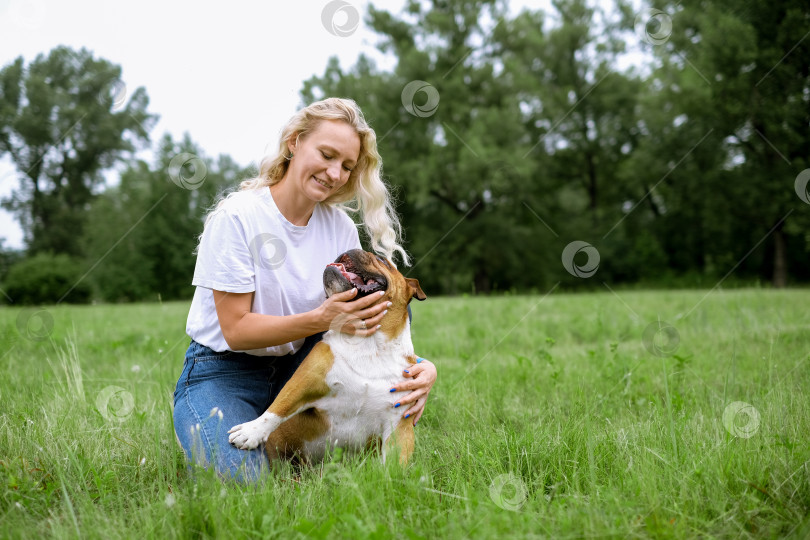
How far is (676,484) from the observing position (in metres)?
2.24

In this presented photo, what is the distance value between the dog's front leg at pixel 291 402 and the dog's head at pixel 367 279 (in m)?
0.37

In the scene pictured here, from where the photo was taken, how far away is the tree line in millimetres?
19391

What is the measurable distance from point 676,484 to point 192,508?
1888 millimetres

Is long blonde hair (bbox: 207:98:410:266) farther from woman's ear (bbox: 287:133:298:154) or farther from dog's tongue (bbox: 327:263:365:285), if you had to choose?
dog's tongue (bbox: 327:263:365:285)

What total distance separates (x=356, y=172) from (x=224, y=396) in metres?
1.54

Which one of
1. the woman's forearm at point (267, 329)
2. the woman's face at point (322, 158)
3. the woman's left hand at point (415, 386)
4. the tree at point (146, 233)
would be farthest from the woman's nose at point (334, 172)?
the tree at point (146, 233)

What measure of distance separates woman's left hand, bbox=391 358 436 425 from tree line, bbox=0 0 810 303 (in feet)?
52.1

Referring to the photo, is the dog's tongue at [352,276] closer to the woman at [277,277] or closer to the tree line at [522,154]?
the woman at [277,277]

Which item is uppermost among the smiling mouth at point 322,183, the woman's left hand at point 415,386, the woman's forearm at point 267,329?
the smiling mouth at point 322,183

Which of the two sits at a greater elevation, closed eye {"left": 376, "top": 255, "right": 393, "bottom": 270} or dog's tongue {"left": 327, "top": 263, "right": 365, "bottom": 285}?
closed eye {"left": 376, "top": 255, "right": 393, "bottom": 270}

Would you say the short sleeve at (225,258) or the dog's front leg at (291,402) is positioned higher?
the short sleeve at (225,258)

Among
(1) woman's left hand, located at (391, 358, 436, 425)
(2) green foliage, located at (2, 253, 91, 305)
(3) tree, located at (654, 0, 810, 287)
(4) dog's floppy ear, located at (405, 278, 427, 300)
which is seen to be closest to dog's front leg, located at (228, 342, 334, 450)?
(1) woman's left hand, located at (391, 358, 436, 425)

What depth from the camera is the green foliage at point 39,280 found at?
66.9 feet

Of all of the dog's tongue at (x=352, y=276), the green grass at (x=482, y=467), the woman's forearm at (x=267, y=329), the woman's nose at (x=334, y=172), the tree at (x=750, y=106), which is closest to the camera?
the green grass at (x=482, y=467)
